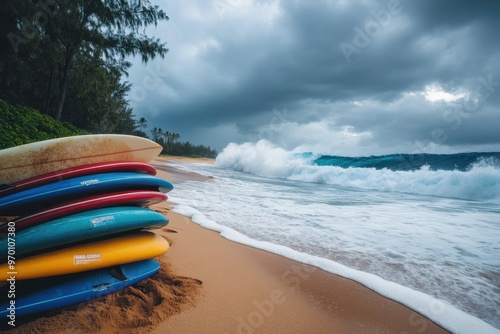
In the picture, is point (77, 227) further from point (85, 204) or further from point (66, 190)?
point (66, 190)

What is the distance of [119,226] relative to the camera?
66.5 inches

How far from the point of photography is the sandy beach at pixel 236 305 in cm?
140

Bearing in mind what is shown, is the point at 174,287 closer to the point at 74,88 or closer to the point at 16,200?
the point at 16,200

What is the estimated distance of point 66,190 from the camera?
5.78 feet

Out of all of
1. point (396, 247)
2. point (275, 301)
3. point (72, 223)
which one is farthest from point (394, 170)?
point (72, 223)

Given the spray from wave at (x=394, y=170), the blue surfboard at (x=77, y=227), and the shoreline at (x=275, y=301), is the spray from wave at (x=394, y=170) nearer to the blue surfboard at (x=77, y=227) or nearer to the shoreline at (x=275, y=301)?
the shoreline at (x=275, y=301)

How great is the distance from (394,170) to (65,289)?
68.9 ft

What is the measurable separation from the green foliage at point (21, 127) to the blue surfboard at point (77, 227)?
5448 millimetres

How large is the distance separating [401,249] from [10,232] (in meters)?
3.79

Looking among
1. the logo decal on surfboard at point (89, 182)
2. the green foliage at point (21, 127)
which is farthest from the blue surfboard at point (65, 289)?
the green foliage at point (21, 127)

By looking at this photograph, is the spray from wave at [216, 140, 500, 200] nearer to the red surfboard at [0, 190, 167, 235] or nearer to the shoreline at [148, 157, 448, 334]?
the shoreline at [148, 157, 448, 334]

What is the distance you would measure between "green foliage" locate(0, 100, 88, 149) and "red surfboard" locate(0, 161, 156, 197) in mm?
4848

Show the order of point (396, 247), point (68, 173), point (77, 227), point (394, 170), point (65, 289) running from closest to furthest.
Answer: point (65, 289) < point (77, 227) < point (68, 173) < point (396, 247) < point (394, 170)

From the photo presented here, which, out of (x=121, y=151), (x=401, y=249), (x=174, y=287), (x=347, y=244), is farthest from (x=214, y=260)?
(x=401, y=249)
